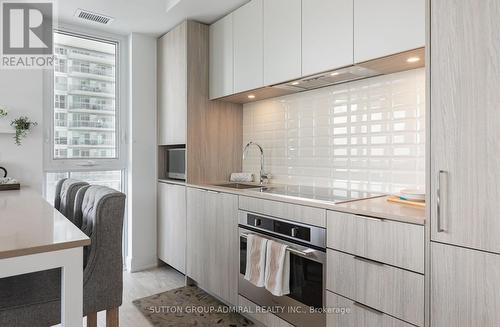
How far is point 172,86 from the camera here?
331 cm

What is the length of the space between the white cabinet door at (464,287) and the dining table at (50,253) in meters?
1.39

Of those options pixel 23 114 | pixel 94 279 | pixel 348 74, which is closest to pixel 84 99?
pixel 23 114

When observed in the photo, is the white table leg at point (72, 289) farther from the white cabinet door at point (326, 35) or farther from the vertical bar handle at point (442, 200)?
the white cabinet door at point (326, 35)

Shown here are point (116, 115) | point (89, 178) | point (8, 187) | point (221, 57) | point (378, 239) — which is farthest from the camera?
point (116, 115)

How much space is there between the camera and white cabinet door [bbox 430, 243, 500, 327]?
1.21 meters

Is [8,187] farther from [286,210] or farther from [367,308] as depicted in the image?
[367,308]

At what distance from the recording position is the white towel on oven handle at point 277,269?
1.98m

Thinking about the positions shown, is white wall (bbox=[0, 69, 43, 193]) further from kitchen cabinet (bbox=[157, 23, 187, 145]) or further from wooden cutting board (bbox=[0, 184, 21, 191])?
kitchen cabinet (bbox=[157, 23, 187, 145])

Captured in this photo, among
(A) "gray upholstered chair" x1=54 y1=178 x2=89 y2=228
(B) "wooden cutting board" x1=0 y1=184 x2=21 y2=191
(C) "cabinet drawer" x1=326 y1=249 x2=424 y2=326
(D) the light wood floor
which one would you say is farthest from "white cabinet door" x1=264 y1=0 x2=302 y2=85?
(B) "wooden cutting board" x1=0 y1=184 x2=21 y2=191

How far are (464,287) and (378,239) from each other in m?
0.37

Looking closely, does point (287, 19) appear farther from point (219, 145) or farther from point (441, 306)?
point (441, 306)

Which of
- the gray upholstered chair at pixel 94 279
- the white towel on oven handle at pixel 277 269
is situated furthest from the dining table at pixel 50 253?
the white towel on oven handle at pixel 277 269

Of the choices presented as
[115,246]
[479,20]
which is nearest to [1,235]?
[115,246]

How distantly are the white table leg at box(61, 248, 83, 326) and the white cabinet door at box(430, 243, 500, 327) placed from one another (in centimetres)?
139
